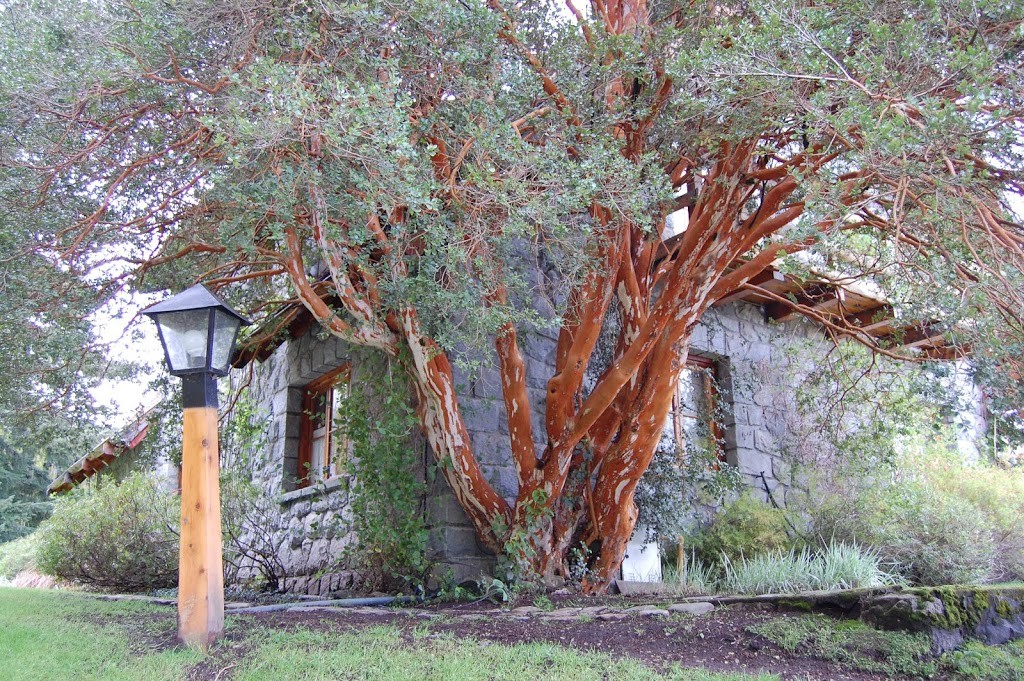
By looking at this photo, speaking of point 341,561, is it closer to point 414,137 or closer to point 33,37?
point 414,137

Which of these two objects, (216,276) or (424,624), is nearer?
(424,624)

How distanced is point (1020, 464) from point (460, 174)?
7418 mm

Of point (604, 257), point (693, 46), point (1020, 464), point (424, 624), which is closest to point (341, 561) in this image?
point (424, 624)

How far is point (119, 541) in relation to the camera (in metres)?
8.45

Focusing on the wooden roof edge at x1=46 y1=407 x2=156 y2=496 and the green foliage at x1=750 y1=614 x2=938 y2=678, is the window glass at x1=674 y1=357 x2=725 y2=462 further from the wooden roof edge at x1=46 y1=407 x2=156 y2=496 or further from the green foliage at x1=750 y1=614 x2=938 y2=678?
the wooden roof edge at x1=46 y1=407 x2=156 y2=496

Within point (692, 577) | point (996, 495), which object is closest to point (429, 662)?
point (692, 577)

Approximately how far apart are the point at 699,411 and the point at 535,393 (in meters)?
2.20

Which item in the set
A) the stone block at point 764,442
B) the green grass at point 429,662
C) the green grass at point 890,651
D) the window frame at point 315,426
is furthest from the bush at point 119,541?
the green grass at point 890,651

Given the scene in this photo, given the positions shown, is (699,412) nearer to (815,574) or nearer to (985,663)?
(815,574)

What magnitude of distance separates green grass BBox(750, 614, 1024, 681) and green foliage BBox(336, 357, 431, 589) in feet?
9.19

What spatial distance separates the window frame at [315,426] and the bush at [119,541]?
1639 mm

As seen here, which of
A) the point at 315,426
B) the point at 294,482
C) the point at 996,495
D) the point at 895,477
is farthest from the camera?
the point at 315,426

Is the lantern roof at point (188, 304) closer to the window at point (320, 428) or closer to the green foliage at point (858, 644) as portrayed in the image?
the green foliage at point (858, 644)

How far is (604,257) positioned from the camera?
568cm
